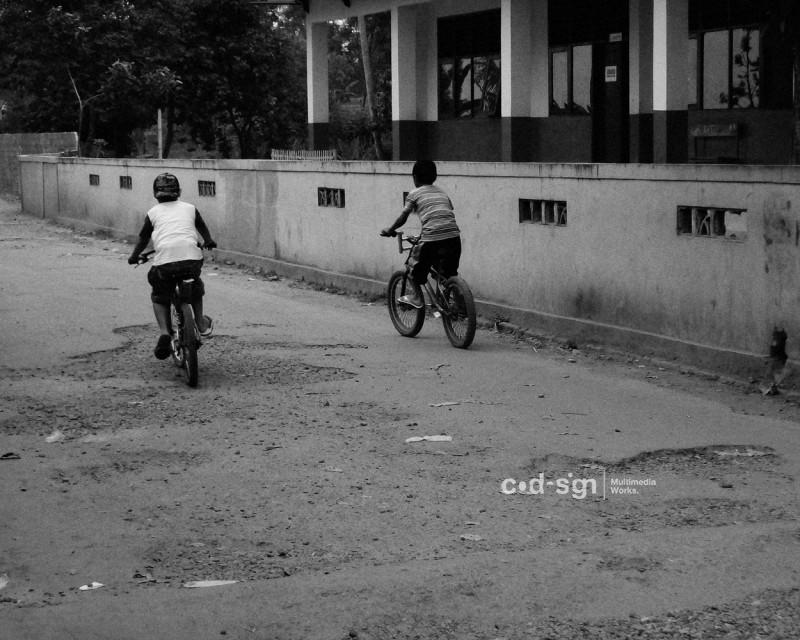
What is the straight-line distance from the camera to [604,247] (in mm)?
11711

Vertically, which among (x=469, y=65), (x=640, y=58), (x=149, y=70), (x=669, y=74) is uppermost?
(x=149, y=70)

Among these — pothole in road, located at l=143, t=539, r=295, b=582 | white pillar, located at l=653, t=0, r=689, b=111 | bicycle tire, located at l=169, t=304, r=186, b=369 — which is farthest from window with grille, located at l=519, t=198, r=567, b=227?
pothole in road, located at l=143, t=539, r=295, b=582

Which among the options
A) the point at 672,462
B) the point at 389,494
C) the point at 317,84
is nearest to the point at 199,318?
the point at 389,494

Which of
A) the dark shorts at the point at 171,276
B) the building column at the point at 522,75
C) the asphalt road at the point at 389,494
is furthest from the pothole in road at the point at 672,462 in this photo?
the building column at the point at 522,75

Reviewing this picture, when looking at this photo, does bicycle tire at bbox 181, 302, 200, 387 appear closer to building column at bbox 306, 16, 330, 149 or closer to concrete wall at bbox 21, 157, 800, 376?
concrete wall at bbox 21, 157, 800, 376

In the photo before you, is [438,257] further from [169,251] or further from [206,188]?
[206,188]

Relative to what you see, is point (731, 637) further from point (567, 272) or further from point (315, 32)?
point (315, 32)

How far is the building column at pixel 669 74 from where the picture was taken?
62.3 feet

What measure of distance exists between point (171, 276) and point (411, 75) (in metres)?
18.5

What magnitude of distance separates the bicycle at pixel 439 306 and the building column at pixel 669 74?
7.78 m

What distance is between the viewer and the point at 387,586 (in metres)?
5.27

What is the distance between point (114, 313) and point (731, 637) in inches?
404

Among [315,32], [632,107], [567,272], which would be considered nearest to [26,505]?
[567,272]

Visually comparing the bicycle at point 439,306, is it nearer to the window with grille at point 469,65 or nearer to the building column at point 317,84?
the window with grille at point 469,65
